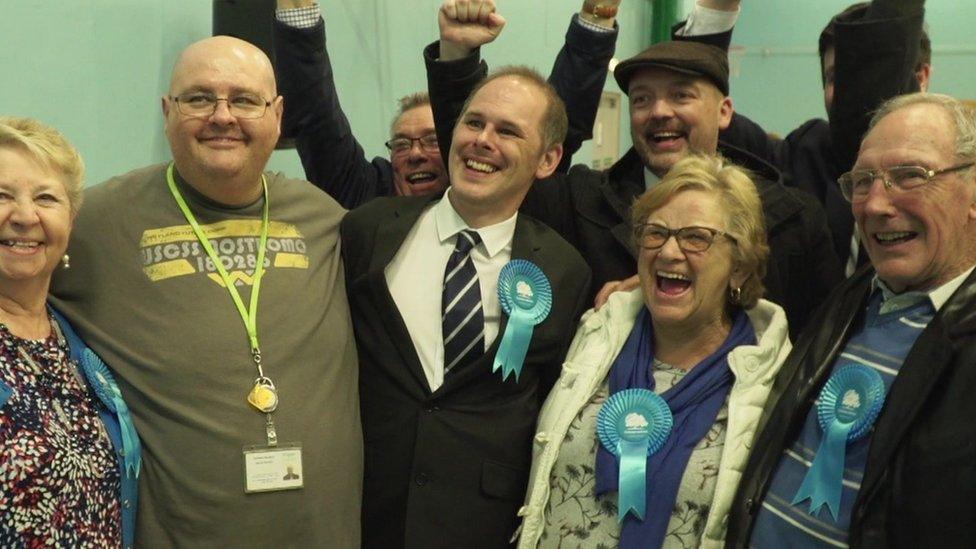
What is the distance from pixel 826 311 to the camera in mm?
2178

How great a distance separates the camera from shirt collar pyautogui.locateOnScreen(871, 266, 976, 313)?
1.92 meters

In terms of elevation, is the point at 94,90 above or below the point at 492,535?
above

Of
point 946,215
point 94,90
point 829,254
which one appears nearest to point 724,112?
point 829,254

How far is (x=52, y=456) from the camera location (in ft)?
6.09

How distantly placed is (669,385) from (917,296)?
1.84 feet

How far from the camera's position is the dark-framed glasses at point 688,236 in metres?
2.24

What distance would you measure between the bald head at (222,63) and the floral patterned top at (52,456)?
65 cm

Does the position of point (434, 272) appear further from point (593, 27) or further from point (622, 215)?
point (593, 27)

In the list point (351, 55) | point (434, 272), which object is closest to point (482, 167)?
point (434, 272)

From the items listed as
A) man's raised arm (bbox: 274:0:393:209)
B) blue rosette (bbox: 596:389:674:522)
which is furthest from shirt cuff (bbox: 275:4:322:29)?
blue rosette (bbox: 596:389:674:522)

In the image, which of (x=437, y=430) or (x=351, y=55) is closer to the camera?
(x=437, y=430)

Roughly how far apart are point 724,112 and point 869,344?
3.51ft

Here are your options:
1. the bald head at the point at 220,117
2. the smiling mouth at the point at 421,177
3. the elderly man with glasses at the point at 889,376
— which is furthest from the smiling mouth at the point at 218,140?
the elderly man with glasses at the point at 889,376

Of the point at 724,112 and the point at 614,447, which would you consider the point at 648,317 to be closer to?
the point at 614,447
